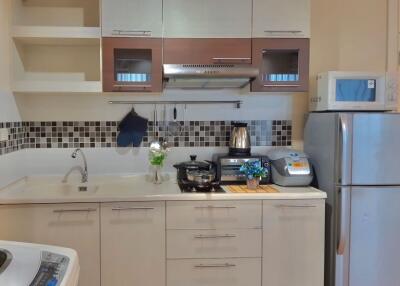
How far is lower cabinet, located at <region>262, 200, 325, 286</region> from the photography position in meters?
2.38

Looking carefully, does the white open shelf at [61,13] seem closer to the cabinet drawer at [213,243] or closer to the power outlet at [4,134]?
the power outlet at [4,134]


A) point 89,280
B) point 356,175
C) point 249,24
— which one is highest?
point 249,24

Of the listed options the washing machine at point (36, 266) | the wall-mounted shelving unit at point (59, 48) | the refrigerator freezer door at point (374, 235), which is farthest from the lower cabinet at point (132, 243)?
the refrigerator freezer door at point (374, 235)

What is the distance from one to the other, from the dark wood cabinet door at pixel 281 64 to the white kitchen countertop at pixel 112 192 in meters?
0.68

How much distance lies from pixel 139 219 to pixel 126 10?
1309 millimetres

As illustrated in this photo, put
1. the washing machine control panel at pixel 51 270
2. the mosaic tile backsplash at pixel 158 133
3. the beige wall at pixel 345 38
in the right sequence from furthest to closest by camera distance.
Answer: the beige wall at pixel 345 38
the mosaic tile backsplash at pixel 158 133
the washing machine control panel at pixel 51 270

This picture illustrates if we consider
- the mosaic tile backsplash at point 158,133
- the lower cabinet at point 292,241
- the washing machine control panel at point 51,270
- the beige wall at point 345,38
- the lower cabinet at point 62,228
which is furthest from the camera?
the beige wall at point 345,38

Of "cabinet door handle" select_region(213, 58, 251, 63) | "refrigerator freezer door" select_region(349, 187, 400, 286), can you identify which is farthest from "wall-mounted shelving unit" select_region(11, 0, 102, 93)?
"refrigerator freezer door" select_region(349, 187, 400, 286)

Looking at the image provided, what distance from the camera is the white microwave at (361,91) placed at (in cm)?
255

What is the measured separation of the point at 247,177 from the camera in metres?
2.54

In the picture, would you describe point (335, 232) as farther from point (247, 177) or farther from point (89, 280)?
point (89, 280)

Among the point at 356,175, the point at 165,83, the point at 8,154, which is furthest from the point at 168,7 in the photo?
the point at 356,175

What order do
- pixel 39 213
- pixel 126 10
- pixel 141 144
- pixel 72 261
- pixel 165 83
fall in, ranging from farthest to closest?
pixel 141 144 → pixel 165 83 → pixel 126 10 → pixel 39 213 → pixel 72 261

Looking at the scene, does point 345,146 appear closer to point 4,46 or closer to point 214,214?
point 214,214
